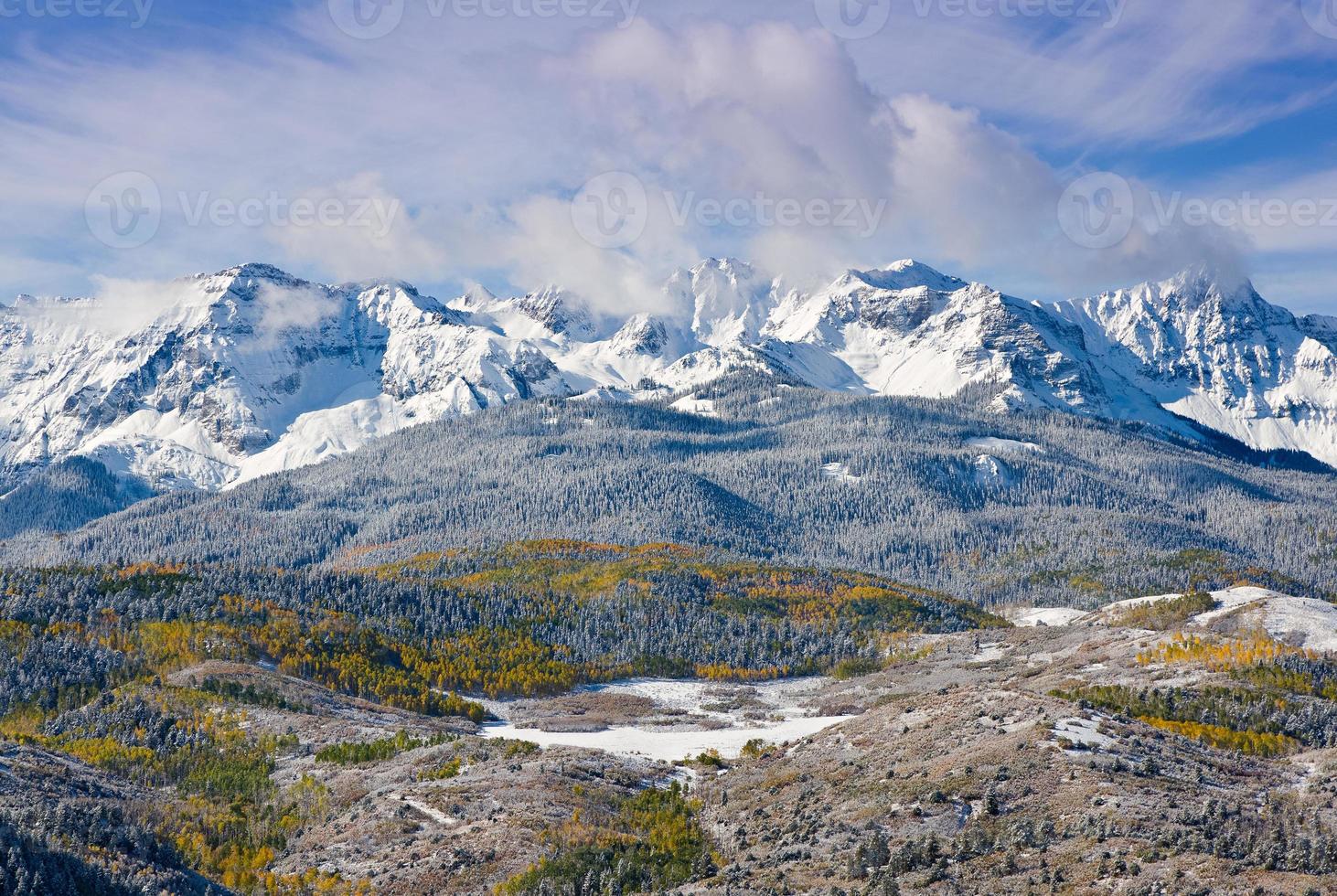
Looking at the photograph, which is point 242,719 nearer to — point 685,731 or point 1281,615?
point 685,731

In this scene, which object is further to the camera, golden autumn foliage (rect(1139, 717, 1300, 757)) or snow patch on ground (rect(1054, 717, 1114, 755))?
golden autumn foliage (rect(1139, 717, 1300, 757))

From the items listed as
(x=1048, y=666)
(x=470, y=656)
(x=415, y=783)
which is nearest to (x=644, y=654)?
(x=470, y=656)

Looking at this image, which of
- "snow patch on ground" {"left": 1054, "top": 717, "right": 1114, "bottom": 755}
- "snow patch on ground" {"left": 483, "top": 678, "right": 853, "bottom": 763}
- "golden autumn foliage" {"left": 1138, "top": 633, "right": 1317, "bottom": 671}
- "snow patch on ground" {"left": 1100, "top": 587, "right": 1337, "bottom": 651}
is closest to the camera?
"snow patch on ground" {"left": 1054, "top": 717, "right": 1114, "bottom": 755}

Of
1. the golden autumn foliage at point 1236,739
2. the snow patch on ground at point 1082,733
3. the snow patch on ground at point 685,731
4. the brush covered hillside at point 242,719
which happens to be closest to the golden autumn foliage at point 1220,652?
the golden autumn foliage at point 1236,739

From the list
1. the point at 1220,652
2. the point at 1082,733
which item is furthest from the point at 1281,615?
the point at 1082,733

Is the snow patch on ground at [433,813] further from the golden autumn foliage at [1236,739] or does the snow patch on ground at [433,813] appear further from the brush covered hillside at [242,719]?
the golden autumn foliage at [1236,739]

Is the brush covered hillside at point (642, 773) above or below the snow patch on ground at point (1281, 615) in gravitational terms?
below

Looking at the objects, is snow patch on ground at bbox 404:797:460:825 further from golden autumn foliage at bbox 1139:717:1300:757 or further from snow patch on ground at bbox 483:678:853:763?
golden autumn foliage at bbox 1139:717:1300:757

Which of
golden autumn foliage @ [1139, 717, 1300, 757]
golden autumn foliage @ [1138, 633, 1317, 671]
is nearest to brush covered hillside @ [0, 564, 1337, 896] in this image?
golden autumn foliage @ [1139, 717, 1300, 757]

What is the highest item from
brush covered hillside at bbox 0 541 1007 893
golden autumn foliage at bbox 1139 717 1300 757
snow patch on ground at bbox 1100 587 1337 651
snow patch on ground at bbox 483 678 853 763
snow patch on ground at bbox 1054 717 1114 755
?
snow patch on ground at bbox 1100 587 1337 651

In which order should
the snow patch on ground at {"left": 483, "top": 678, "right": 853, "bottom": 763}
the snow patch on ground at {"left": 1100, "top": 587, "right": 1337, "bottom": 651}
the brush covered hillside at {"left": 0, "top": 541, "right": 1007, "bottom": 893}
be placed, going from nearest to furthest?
the brush covered hillside at {"left": 0, "top": 541, "right": 1007, "bottom": 893}, the snow patch on ground at {"left": 483, "top": 678, "right": 853, "bottom": 763}, the snow patch on ground at {"left": 1100, "top": 587, "right": 1337, "bottom": 651}

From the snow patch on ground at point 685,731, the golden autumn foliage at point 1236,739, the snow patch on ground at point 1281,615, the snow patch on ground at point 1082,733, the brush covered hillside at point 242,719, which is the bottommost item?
the snow patch on ground at point 685,731

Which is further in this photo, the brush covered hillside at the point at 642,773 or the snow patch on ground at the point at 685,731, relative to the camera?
the snow patch on ground at the point at 685,731

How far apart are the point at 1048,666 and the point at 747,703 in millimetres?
39360
